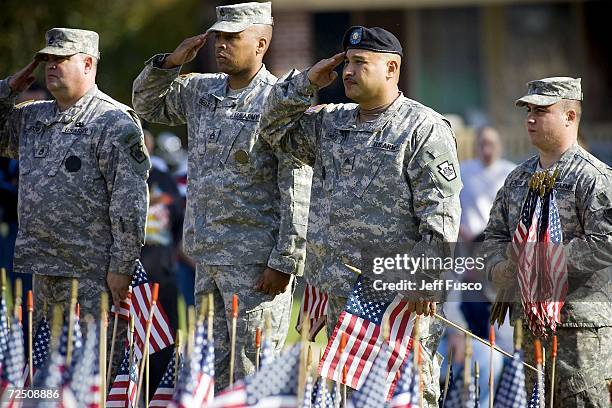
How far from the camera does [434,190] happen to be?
23.7 feet

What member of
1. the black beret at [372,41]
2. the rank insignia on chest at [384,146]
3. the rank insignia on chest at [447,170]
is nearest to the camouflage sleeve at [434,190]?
the rank insignia on chest at [447,170]

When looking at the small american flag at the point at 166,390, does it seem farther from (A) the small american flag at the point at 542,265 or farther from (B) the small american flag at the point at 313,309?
(A) the small american flag at the point at 542,265

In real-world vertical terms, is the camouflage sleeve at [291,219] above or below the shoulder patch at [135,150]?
below

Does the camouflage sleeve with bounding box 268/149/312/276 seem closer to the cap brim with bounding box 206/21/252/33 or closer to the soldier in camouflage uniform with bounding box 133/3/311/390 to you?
the soldier in camouflage uniform with bounding box 133/3/311/390

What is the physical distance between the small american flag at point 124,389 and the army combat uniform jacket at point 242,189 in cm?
77

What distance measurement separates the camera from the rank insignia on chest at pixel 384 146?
7348 mm

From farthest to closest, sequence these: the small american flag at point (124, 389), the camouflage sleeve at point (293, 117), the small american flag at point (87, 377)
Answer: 1. the small american flag at point (124, 389)
2. the camouflage sleeve at point (293, 117)
3. the small american flag at point (87, 377)

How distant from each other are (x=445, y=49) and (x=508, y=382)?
16799 millimetres

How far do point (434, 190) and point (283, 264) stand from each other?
3.61 ft

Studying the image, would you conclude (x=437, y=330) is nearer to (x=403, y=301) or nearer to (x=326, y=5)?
(x=403, y=301)

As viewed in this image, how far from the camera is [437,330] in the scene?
24.8ft

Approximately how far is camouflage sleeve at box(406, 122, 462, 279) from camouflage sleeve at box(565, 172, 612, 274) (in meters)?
0.69

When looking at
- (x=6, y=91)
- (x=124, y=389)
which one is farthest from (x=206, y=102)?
(x=124, y=389)

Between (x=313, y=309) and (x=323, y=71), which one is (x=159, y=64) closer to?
(x=323, y=71)
